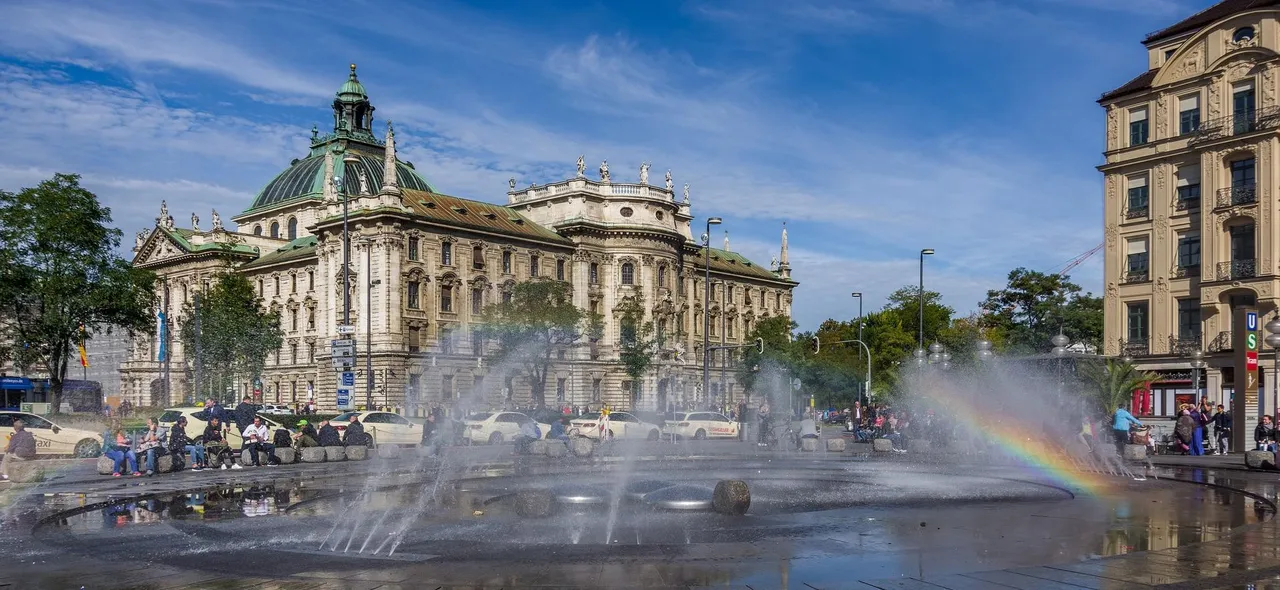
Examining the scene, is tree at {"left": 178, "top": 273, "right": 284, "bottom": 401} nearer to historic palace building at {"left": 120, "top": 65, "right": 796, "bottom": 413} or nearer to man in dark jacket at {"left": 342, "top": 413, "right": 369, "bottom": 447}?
historic palace building at {"left": 120, "top": 65, "right": 796, "bottom": 413}

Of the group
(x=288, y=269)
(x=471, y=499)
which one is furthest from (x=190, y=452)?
(x=288, y=269)

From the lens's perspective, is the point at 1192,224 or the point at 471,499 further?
the point at 1192,224

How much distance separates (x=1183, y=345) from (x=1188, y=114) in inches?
405

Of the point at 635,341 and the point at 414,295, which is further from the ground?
the point at 414,295

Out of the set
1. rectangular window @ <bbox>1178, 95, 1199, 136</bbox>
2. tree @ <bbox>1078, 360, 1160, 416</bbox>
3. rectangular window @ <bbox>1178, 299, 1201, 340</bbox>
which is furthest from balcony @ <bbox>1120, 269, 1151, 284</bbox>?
tree @ <bbox>1078, 360, 1160, 416</bbox>

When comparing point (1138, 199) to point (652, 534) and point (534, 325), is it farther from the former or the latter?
point (652, 534)

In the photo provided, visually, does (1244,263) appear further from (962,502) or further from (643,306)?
(643,306)

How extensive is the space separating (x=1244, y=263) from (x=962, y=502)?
115ft

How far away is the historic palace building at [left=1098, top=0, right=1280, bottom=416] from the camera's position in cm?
4691

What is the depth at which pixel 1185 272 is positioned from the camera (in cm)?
5009

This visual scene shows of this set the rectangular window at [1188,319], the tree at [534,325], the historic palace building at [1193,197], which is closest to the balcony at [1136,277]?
the historic palace building at [1193,197]

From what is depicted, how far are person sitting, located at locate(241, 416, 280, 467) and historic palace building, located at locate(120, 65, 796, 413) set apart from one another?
4293 centimetres

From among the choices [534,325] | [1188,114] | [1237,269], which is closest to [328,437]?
[1237,269]

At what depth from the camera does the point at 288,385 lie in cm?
9956
